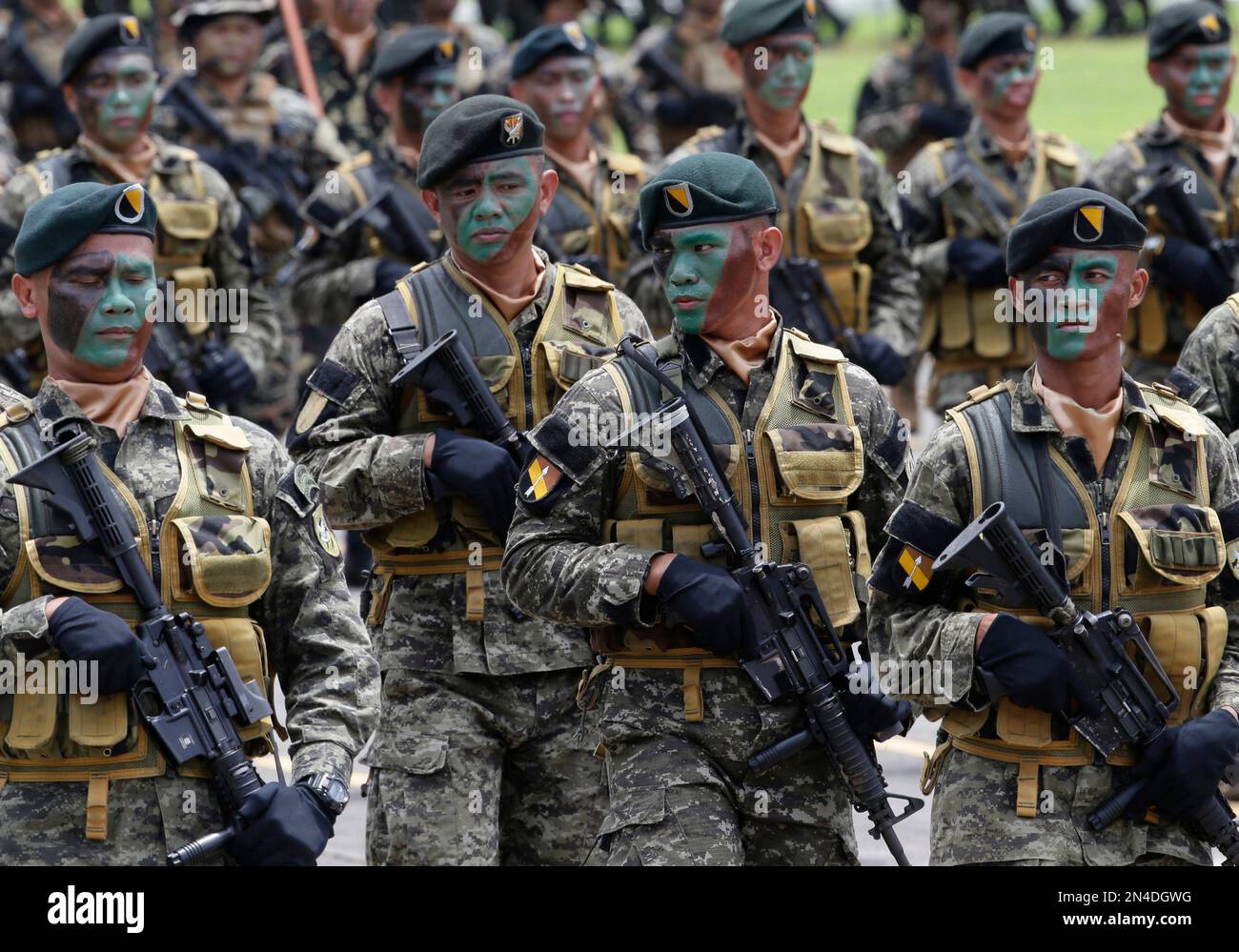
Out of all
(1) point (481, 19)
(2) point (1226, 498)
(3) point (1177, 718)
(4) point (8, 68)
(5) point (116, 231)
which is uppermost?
(1) point (481, 19)

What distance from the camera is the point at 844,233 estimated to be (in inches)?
388

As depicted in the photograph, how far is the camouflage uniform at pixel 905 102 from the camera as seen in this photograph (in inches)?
704

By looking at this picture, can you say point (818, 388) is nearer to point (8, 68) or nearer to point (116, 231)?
point (116, 231)

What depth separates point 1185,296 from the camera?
33.2 feet

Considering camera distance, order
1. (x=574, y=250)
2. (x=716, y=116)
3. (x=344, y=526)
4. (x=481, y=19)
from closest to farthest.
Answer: (x=344, y=526)
(x=574, y=250)
(x=716, y=116)
(x=481, y=19)

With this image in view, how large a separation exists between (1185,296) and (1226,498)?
4471 mm

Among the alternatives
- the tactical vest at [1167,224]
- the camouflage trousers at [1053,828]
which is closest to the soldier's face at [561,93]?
the tactical vest at [1167,224]

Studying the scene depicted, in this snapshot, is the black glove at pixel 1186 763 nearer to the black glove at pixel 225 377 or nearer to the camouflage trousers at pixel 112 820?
the camouflage trousers at pixel 112 820

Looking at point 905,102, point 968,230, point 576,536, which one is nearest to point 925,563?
point 576,536

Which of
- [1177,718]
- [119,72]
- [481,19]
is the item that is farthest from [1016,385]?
[481,19]

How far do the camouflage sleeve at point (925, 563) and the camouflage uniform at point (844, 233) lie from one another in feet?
13.4

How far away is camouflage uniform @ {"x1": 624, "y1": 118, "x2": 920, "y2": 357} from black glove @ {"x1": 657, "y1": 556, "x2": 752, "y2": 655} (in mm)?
4271

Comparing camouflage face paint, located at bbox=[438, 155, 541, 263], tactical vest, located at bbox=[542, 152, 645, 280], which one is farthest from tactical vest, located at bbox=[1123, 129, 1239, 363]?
camouflage face paint, located at bbox=[438, 155, 541, 263]

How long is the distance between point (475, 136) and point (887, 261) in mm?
3560
